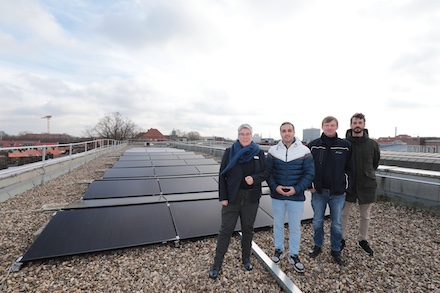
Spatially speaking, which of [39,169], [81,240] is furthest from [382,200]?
[39,169]

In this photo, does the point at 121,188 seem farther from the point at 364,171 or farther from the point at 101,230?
the point at 364,171

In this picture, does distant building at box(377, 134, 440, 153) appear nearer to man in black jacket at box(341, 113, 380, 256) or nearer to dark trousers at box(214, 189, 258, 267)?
man in black jacket at box(341, 113, 380, 256)

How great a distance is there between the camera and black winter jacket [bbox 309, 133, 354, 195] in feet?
9.73

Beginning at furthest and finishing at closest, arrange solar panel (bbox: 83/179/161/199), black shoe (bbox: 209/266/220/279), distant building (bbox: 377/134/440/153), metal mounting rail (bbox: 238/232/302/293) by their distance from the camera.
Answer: distant building (bbox: 377/134/440/153) < solar panel (bbox: 83/179/161/199) < black shoe (bbox: 209/266/220/279) < metal mounting rail (bbox: 238/232/302/293)

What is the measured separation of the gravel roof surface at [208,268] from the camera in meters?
2.50

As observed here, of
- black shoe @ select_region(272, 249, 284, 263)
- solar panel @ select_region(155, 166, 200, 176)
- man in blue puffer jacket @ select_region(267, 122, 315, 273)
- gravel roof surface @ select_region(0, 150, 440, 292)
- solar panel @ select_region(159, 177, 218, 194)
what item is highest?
man in blue puffer jacket @ select_region(267, 122, 315, 273)

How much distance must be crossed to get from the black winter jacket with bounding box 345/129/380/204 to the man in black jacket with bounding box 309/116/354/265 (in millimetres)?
276

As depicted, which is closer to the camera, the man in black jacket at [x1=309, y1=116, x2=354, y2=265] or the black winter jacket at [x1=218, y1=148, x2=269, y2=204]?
the black winter jacket at [x1=218, y1=148, x2=269, y2=204]

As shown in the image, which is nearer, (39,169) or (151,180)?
(151,180)

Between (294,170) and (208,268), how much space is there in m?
1.74

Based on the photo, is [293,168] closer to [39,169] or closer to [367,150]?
[367,150]

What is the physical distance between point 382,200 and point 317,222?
3596 mm

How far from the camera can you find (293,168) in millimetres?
2912

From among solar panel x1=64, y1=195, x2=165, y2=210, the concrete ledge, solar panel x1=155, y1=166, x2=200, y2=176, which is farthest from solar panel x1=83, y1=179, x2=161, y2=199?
the concrete ledge
